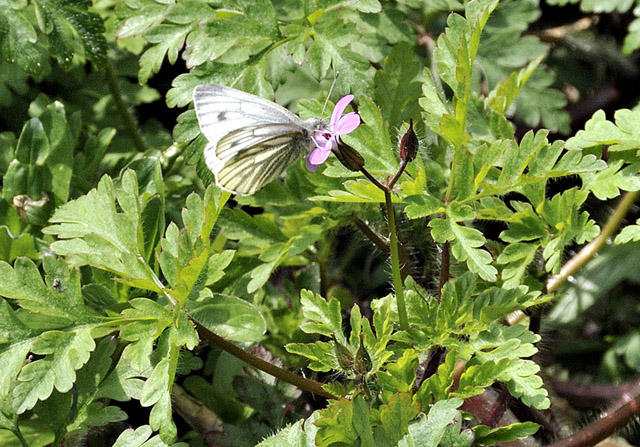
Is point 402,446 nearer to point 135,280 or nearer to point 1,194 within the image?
point 135,280

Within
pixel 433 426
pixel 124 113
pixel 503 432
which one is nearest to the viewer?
pixel 433 426

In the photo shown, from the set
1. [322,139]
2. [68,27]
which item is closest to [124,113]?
[68,27]

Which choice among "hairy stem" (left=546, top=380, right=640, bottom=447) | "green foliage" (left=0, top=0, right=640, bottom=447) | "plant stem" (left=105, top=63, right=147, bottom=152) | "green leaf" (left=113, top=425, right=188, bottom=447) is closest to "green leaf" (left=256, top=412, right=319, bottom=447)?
"green foliage" (left=0, top=0, right=640, bottom=447)

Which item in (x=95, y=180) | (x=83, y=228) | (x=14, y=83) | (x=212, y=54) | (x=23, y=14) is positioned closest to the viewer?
(x=83, y=228)

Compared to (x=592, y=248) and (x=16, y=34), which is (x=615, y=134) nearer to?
(x=592, y=248)

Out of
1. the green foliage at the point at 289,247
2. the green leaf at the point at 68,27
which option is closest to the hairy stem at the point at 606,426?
the green foliage at the point at 289,247

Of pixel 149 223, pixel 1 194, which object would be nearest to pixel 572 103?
pixel 149 223
